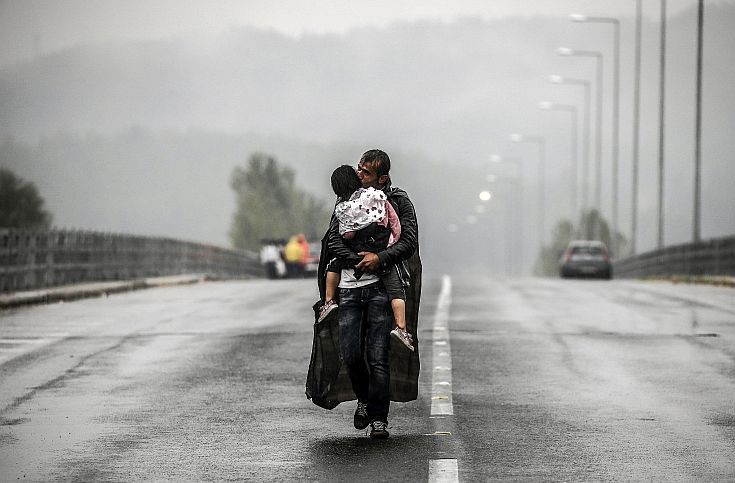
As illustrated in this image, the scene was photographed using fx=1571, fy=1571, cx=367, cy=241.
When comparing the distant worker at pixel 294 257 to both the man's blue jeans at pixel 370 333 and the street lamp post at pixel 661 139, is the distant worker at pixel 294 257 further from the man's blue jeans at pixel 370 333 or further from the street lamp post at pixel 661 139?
the man's blue jeans at pixel 370 333

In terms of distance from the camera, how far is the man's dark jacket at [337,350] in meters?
9.64

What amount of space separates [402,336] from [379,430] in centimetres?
60

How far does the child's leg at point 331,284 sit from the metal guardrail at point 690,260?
3068 cm

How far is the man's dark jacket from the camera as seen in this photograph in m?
9.64

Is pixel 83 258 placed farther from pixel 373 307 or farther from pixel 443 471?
pixel 443 471

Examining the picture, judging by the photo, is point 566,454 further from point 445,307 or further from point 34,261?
point 34,261

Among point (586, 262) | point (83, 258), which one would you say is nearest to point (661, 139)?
point (586, 262)

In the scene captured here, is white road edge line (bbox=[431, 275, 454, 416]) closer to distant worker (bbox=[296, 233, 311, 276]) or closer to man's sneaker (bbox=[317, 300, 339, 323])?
man's sneaker (bbox=[317, 300, 339, 323])

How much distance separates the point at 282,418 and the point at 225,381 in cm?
244

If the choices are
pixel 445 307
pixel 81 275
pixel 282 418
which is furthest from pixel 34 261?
pixel 282 418

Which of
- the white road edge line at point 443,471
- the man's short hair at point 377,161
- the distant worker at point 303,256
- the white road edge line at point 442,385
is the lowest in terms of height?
the white road edge line at point 443,471

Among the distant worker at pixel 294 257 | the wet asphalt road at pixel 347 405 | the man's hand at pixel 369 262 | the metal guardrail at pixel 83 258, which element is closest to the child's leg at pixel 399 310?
the man's hand at pixel 369 262

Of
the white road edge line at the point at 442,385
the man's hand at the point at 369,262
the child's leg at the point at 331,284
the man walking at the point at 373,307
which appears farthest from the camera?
the child's leg at the point at 331,284

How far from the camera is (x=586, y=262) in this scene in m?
60.5
